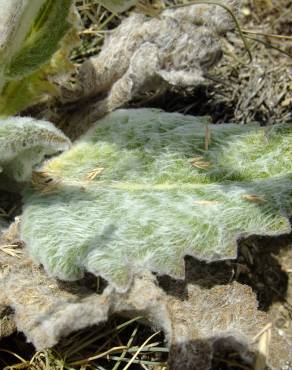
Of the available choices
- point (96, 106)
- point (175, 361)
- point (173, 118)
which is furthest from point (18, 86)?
point (175, 361)

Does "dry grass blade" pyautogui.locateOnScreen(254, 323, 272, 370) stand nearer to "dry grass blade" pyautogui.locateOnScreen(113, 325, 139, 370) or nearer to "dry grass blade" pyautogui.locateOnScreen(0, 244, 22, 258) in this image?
"dry grass blade" pyautogui.locateOnScreen(113, 325, 139, 370)

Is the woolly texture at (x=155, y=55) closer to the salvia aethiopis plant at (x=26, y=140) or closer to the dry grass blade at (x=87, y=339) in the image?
the salvia aethiopis plant at (x=26, y=140)

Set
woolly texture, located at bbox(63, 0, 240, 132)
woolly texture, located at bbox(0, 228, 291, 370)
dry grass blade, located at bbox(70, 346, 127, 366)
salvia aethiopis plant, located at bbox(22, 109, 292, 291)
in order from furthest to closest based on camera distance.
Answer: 1. woolly texture, located at bbox(63, 0, 240, 132)
2. dry grass blade, located at bbox(70, 346, 127, 366)
3. salvia aethiopis plant, located at bbox(22, 109, 292, 291)
4. woolly texture, located at bbox(0, 228, 291, 370)

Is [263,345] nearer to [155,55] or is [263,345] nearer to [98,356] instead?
[98,356]

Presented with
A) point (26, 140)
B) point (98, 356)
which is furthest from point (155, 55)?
point (98, 356)

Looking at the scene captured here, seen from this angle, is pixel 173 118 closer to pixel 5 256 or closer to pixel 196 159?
pixel 196 159

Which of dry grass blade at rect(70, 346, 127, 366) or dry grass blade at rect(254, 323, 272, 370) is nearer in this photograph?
dry grass blade at rect(254, 323, 272, 370)

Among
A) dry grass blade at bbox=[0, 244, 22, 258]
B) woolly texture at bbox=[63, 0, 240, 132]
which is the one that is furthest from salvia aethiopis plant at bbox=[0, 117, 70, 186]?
woolly texture at bbox=[63, 0, 240, 132]
